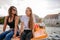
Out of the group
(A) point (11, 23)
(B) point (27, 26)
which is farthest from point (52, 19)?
(A) point (11, 23)

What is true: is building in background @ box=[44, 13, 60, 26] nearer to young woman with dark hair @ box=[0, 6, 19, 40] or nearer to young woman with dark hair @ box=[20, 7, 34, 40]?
young woman with dark hair @ box=[20, 7, 34, 40]

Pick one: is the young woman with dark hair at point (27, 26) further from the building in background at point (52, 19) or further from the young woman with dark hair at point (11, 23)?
the building in background at point (52, 19)

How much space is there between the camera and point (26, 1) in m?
2.15

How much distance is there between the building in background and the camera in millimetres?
2078

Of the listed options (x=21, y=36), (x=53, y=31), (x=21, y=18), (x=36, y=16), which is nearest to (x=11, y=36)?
(x=21, y=36)

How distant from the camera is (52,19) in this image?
6.88 ft

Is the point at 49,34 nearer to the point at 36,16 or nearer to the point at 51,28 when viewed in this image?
the point at 51,28

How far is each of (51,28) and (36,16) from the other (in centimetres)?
27

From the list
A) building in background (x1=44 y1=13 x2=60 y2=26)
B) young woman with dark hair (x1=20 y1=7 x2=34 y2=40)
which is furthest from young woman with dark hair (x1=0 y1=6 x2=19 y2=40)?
building in background (x1=44 y1=13 x2=60 y2=26)

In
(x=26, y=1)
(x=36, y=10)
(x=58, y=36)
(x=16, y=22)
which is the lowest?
(x=58, y=36)

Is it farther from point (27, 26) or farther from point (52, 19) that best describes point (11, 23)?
point (52, 19)

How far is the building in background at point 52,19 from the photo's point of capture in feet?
6.82

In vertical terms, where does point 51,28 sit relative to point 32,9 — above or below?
below

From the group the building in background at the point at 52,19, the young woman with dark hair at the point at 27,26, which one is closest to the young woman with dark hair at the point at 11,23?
the young woman with dark hair at the point at 27,26
